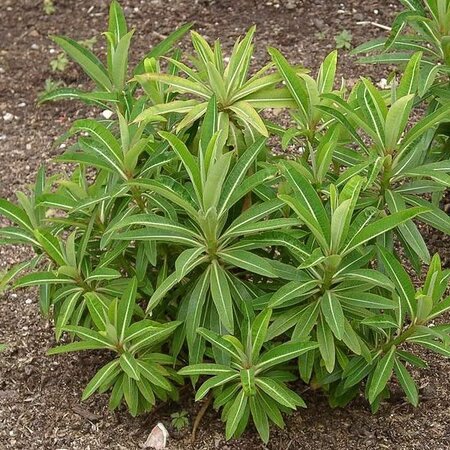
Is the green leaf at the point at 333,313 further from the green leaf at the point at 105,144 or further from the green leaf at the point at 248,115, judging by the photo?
the green leaf at the point at 105,144

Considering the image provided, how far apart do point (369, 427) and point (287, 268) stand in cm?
83

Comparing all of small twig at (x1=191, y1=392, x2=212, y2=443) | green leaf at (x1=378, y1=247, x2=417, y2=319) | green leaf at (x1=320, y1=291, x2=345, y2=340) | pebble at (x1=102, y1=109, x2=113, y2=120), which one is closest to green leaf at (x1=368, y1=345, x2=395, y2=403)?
green leaf at (x1=378, y1=247, x2=417, y2=319)

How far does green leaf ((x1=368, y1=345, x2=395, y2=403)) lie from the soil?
40 cm

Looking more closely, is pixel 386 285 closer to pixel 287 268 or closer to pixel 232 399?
pixel 287 268

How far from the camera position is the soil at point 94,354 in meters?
3.08

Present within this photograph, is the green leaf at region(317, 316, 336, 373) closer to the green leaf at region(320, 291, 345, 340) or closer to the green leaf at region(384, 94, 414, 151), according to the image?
the green leaf at region(320, 291, 345, 340)

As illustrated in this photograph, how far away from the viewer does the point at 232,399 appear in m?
2.78

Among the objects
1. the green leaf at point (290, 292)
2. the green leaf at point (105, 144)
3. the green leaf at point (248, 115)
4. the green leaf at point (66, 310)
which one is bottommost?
the green leaf at point (66, 310)

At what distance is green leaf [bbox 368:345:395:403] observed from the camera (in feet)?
8.83

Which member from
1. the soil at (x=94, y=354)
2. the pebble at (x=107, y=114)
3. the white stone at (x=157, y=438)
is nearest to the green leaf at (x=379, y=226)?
the soil at (x=94, y=354)

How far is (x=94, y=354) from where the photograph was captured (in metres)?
3.40

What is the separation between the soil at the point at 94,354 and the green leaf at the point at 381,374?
15.6 inches

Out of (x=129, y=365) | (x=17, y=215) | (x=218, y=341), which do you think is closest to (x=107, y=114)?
(x=17, y=215)

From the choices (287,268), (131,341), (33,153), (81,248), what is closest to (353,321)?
(287,268)
